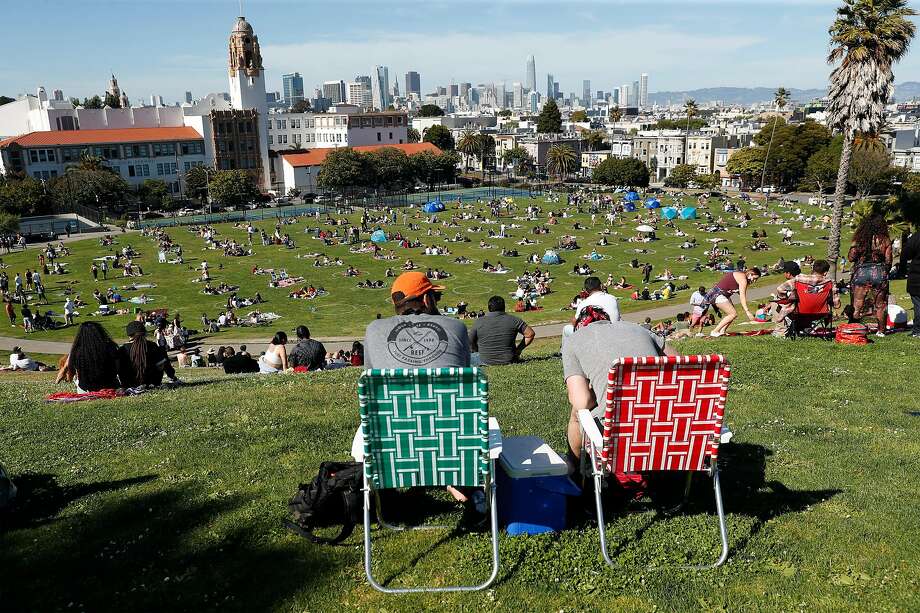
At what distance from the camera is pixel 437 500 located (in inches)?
216

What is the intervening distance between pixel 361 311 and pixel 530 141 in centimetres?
10384

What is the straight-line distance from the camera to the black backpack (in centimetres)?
505

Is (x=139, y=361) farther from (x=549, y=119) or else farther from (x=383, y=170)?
(x=549, y=119)

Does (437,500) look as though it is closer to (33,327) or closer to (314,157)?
(33,327)

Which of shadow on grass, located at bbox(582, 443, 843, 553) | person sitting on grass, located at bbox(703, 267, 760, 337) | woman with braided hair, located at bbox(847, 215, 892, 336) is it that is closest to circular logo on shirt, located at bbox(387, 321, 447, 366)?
shadow on grass, located at bbox(582, 443, 843, 553)

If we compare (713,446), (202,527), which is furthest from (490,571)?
(202,527)

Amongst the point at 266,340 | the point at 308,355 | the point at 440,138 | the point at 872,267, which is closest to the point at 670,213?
the point at 266,340

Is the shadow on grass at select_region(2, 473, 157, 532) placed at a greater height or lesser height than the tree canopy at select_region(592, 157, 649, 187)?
lesser

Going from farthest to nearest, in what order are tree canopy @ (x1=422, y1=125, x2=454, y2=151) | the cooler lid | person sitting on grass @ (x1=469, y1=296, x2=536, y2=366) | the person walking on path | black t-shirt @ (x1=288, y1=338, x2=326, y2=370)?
tree canopy @ (x1=422, y1=125, x2=454, y2=151)
black t-shirt @ (x1=288, y1=338, x2=326, y2=370)
person sitting on grass @ (x1=469, y1=296, x2=536, y2=366)
the person walking on path
the cooler lid

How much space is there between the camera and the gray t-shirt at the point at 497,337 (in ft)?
36.8

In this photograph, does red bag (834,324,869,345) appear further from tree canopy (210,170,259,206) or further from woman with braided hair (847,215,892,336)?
tree canopy (210,170,259,206)

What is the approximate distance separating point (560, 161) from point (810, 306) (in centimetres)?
10267

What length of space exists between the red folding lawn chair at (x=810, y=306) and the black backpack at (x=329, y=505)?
915cm

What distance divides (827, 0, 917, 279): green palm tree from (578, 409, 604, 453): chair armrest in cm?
2491
